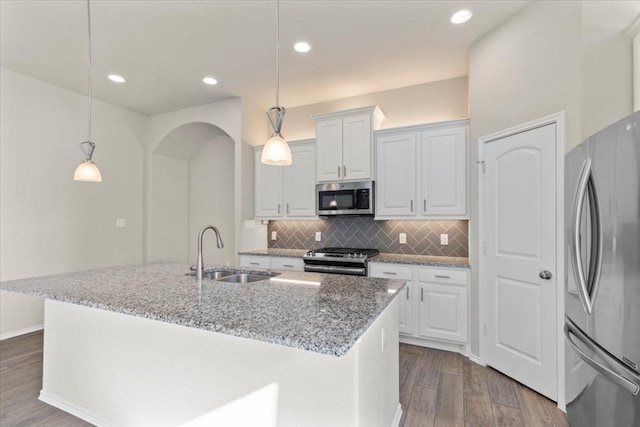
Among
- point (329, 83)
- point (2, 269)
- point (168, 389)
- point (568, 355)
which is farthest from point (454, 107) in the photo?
point (2, 269)

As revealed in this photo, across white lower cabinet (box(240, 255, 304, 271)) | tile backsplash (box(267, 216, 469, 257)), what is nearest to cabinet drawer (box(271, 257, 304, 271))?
white lower cabinet (box(240, 255, 304, 271))

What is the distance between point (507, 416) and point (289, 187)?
3194mm

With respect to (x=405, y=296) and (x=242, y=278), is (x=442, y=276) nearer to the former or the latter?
(x=405, y=296)

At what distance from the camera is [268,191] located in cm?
427

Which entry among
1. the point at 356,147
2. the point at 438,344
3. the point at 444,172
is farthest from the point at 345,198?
the point at 438,344

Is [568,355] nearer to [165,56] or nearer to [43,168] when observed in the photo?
[165,56]

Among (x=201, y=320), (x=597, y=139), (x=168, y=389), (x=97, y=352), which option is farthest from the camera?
(x=97, y=352)

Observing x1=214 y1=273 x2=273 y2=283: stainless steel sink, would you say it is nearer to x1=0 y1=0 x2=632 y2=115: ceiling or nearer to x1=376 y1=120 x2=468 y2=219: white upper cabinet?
x1=376 y1=120 x2=468 y2=219: white upper cabinet

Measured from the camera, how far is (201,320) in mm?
1212

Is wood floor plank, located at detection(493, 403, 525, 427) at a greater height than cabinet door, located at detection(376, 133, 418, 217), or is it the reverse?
cabinet door, located at detection(376, 133, 418, 217)

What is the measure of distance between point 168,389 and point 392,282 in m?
1.40

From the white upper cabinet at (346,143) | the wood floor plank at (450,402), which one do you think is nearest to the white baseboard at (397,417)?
the wood floor plank at (450,402)

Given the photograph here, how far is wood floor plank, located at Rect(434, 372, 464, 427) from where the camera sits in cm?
198

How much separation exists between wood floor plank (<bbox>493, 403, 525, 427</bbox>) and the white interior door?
1.19 ft
